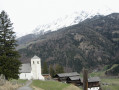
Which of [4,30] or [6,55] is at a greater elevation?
[4,30]

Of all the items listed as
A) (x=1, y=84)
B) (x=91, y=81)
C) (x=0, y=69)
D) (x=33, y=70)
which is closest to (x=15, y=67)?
(x=0, y=69)

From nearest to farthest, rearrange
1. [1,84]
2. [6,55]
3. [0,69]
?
[1,84]
[0,69]
[6,55]

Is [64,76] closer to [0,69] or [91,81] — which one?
[91,81]

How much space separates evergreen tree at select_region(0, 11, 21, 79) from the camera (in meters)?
44.5

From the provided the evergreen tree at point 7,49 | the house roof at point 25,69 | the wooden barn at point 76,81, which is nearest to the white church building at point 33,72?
the house roof at point 25,69

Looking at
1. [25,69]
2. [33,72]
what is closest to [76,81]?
[33,72]

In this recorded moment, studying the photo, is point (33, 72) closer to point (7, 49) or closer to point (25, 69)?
point (25, 69)

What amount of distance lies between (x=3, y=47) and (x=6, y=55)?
2.07m

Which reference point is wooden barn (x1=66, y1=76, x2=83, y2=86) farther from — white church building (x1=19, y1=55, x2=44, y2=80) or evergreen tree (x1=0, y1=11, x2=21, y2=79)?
evergreen tree (x1=0, y1=11, x2=21, y2=79)

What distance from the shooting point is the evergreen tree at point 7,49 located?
4453cm

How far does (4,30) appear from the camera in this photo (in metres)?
45.2

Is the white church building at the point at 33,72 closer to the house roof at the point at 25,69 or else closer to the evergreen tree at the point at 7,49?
the house roof at the point at 25,69

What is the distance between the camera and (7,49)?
4550 cm

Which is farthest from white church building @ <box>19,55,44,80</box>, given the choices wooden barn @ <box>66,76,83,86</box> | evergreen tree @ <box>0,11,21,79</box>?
evergreen tree @ <box>0,11,21,79</box>
